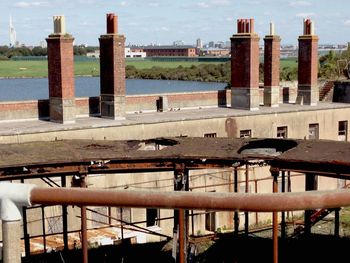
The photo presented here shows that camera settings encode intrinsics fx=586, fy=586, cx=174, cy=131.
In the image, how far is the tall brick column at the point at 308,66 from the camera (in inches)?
1309

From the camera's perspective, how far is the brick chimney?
24.8m

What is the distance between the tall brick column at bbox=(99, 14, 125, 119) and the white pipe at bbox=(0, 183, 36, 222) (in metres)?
22.9

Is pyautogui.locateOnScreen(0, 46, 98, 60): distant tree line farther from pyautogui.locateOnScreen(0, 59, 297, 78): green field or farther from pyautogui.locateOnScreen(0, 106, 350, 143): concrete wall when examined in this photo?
pyautogui.locateOnScreen(0, 106, 350, 143): concrete wall

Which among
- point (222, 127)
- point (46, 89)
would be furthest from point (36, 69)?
point (222, 127)

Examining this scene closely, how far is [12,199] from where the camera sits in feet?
10.1

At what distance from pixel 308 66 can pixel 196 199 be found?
3166 cm

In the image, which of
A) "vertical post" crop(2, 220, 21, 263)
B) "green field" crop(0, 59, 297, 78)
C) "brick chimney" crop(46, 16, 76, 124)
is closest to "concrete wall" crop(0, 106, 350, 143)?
"brick chimney" crop(46, 16, 76, 124)

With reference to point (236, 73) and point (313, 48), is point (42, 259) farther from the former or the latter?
point (313, 48)

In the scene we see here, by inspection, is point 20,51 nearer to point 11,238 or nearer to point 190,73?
point 190,73

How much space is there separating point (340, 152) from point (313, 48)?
23.0 meters

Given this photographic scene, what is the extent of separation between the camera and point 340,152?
11.5m

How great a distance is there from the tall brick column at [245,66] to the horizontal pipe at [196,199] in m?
27.1

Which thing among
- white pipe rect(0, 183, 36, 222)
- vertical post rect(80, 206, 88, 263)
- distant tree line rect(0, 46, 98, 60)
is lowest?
vertical post rect(80, 206, 88, 263)

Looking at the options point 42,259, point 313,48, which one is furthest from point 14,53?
point 42,259
